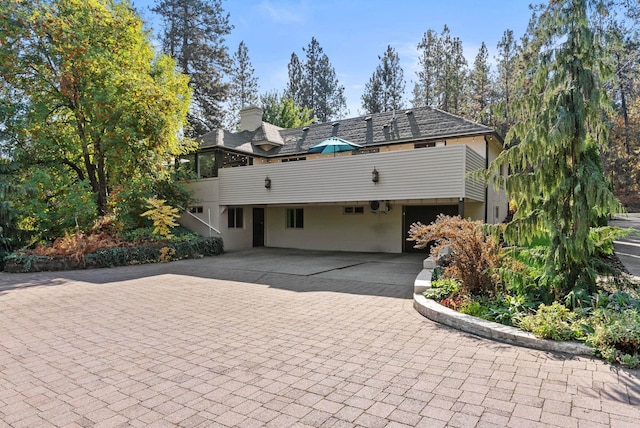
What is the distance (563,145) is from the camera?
204 inches

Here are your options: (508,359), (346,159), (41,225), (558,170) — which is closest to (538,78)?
(558,170)

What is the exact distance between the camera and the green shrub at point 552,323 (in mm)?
4230

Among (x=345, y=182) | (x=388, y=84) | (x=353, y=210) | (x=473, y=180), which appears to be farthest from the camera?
(x=388, y=84)

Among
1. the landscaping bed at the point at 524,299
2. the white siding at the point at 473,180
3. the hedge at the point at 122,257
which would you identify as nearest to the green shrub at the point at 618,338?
the landscaping bed at the point at 524,299

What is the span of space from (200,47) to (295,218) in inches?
652

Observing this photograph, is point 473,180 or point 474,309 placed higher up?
point 473,180

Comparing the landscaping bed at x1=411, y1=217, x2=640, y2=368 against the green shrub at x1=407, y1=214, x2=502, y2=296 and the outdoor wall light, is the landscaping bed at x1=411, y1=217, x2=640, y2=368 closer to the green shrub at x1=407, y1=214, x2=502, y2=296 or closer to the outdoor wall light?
the green shrub at x1=407, y1=214, x2=502, y2=296

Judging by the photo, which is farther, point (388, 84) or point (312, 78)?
point (312, 78)

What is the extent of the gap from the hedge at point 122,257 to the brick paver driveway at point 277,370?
4.30 meters

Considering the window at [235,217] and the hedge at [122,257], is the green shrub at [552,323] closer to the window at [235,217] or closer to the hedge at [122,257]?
the hedge at [122,257]

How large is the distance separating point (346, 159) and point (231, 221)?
681 centimetres

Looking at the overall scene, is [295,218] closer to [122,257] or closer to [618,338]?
[122,257]

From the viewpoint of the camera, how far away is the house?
37.0ft

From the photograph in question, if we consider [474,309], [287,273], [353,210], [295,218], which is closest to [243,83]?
[295,218]
